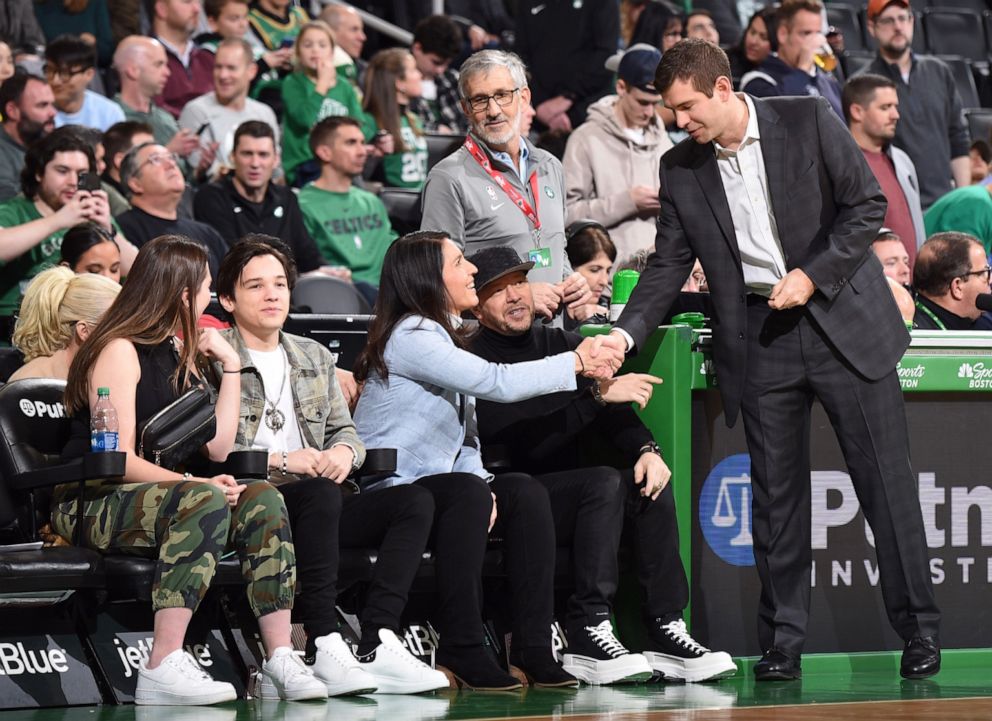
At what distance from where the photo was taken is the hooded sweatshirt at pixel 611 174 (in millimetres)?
7719

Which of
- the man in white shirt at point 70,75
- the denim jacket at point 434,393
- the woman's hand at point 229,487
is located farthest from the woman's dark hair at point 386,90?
the woman's hand at point 229,487

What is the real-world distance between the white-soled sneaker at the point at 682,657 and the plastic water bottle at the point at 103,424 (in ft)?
6.11

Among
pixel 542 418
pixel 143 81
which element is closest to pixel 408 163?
pixel 143 81

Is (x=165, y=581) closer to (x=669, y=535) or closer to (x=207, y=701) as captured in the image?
(x=207, y=701)

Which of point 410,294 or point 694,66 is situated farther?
point 410,294

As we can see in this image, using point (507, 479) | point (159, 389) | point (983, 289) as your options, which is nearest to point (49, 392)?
point (159, 389)

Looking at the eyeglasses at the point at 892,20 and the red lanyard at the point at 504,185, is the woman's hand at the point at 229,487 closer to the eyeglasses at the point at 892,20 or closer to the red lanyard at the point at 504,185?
the red lanyard at the point at 504,185

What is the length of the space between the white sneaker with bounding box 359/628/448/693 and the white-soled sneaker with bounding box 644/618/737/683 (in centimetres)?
80

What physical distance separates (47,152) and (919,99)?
560cm

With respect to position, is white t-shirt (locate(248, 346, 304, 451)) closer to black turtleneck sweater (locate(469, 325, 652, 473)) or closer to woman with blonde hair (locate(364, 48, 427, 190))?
Answer: black turtleneck sweater (locate(469, 325, 652, 473))

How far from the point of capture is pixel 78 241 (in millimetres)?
6484

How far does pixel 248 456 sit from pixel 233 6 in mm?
6016

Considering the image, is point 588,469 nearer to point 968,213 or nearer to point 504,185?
point 504,185

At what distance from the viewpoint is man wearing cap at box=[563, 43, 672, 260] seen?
25.2ft
